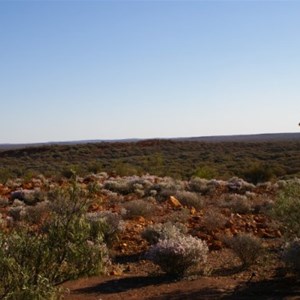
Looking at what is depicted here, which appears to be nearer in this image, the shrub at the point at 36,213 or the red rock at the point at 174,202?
the shrub at the point at 36,213

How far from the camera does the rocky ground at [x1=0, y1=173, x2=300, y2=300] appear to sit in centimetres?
834

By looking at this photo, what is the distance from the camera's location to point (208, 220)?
1305 centimetres

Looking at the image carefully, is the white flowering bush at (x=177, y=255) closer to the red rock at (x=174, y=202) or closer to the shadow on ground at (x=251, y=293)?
the shadow on ground at (x=251, y=293)

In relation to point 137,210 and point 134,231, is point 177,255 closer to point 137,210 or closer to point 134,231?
point 134,231

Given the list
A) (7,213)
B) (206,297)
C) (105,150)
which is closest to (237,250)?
(206,297)

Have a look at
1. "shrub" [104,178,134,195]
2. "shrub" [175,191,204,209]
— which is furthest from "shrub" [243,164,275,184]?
"shrub" [175,191,204,209]

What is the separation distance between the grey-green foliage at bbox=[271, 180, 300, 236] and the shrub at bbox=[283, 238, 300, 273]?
787 millimetres

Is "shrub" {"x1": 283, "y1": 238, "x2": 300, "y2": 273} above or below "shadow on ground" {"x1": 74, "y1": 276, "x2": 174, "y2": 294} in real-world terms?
above

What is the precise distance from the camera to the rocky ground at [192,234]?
834 centimetres

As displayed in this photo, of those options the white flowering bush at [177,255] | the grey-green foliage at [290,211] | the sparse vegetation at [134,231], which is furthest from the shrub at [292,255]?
the white flowering bush at [177,255]

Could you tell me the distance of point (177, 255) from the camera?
9.17m

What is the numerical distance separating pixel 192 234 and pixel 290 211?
3379mm

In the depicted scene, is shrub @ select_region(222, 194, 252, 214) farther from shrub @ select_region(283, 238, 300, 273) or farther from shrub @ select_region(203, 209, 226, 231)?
shrub @ select_region(283, 238, 300, 273)

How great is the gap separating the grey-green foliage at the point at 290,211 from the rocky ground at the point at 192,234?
2.02 ft
